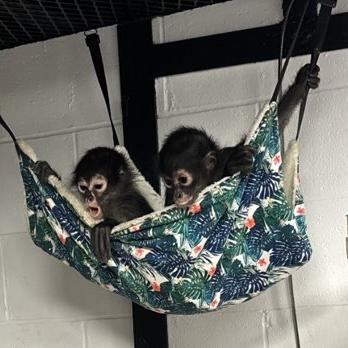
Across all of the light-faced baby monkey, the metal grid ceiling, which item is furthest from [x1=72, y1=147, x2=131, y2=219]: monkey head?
the metal grid ceiling

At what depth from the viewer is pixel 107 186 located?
66.6 inches

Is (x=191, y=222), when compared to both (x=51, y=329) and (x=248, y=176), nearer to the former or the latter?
(x=248, y=176)

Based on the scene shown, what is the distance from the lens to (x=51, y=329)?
1.97 m

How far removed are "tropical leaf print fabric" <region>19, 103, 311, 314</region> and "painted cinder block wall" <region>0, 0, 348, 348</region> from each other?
0.32m

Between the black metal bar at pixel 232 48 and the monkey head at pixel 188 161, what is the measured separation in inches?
12.3

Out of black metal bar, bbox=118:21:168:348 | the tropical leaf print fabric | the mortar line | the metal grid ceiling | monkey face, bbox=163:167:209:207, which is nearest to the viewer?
the tropical leaf print fabric

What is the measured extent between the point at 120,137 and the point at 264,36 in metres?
0.46

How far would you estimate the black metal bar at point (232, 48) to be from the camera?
1.75 m

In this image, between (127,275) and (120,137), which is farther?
(120,137)

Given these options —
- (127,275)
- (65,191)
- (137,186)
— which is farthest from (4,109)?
(127,275)

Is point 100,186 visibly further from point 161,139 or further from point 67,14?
point 67,14

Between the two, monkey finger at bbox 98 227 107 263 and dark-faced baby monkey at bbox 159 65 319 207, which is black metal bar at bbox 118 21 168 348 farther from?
monkey finger at bbox 98 227 107 263

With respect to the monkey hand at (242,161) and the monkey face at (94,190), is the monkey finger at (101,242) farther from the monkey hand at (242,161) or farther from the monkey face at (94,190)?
the monkey hand at (242,161)

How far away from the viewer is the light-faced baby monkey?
64.7 inches
